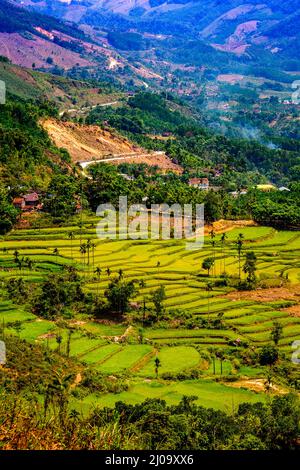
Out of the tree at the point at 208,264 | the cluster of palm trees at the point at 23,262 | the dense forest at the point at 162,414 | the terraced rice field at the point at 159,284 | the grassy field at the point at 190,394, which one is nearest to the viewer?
the dense forest at the point at 162,414

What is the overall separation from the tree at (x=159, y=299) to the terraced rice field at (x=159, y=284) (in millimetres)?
755

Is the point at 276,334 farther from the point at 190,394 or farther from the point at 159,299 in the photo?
the point at 190,394

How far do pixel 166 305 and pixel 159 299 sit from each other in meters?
1.32

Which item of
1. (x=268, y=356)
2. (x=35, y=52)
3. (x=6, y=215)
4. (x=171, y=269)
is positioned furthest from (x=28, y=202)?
(x=35, y=52)

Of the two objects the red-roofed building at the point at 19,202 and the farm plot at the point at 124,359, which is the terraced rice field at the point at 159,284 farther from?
the red-roofed building at the point at 19,202

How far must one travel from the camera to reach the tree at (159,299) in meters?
34.6

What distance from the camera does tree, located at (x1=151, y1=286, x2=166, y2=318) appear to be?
3462 cm

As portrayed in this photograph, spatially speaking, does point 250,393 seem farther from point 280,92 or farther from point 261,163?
point 280,92

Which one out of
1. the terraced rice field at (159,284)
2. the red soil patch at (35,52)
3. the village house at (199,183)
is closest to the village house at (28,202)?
the terraced rice field at (159,284)

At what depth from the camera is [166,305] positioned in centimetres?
3606

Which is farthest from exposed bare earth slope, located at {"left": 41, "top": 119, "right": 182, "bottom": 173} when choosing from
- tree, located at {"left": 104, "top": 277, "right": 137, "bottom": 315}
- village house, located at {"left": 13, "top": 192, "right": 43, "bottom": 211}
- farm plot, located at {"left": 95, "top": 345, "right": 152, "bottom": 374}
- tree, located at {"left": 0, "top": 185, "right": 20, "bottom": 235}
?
farm plot, located at {"left": 95, "top": 345, "right": 152, "bottom": 374}

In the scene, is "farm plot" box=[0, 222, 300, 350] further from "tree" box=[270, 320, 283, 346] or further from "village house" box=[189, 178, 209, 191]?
"village house" box=[189, 178, 209, 191]

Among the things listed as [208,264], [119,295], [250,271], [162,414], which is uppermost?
[208,264]
